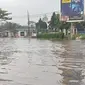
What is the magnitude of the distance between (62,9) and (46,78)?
61674mm

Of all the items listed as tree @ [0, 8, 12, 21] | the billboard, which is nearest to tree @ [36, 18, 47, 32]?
tree @ [0, 8, 12, 21]

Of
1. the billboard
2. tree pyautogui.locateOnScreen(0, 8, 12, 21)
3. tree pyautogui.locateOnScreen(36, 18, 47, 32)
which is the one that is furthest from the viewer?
tree pyautogui.locateOnScreen(36, 18, 47, 32)

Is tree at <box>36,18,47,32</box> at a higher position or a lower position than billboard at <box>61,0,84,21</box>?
lower

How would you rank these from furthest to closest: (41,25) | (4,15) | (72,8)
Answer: (41,25) → (4,15) → (72,8)

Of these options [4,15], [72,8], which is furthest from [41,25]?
[72,8]

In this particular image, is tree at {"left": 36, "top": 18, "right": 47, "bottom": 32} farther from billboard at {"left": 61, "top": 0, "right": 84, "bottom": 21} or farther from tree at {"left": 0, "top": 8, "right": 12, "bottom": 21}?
billboard at {"left": 61, "top": 0, "right": 84, "bottom": 21}

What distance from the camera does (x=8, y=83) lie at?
9312 millimetres

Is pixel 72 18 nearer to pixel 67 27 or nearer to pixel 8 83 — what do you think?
pixel 67 27

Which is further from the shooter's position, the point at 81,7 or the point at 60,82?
the point at 81,7

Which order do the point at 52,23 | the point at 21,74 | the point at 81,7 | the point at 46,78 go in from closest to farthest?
the point at 46,78 → the point at 21,74 → the point at 81,7 → the point at 52,23

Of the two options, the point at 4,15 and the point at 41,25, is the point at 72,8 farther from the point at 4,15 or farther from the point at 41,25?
the point at 41,25

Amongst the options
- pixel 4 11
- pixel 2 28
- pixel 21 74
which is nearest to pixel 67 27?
pixel 4 11

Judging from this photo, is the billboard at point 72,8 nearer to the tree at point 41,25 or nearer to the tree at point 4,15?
the tree at point 4,15

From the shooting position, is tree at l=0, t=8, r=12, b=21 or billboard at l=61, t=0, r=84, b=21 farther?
tree at l=0, t=8, r=12, b=21
